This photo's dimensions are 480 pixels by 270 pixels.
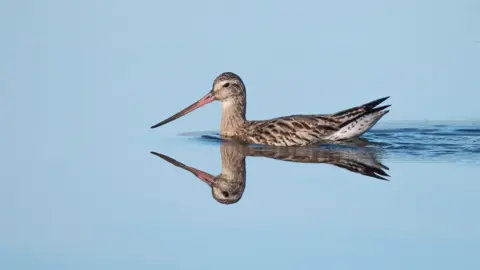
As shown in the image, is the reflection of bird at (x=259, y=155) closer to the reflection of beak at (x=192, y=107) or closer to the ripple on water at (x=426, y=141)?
the ripple on water at (x=426, y=141)

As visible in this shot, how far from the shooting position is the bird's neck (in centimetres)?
1489

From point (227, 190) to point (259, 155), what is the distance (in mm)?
2495

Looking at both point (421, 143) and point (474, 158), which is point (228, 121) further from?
point (474, 158)

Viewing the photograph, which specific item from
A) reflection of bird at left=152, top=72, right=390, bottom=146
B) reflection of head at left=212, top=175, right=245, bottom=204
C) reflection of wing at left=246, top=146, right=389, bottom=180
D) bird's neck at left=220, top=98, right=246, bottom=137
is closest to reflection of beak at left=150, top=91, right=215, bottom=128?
reflection of bird at left=152, top=72, right=390, bottom=146

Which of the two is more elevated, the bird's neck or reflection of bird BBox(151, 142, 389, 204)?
the bird's neck

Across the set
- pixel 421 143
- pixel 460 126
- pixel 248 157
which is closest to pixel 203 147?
pixel 248 157

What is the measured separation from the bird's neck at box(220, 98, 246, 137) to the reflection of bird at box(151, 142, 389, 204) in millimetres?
724

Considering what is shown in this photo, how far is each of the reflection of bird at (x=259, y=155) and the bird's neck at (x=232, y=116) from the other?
724 mm

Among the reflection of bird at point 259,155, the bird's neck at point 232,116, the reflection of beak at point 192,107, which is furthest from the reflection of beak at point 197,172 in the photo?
the bird's neck at point 232,116

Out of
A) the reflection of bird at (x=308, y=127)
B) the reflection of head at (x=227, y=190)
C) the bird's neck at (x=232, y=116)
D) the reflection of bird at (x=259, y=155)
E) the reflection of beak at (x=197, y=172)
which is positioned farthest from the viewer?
the bird's neck at (x=232, y=116)

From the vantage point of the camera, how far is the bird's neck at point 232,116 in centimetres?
1489

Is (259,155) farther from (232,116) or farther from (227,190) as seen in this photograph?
(227,190)

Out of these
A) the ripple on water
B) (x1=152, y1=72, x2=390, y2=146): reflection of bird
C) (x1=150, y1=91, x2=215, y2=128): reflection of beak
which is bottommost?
the ripple on water

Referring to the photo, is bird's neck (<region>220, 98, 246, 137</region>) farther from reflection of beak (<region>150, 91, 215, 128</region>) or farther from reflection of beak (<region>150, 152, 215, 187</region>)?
reflection of beak (<region>150, 152, 215, 187</region>)
